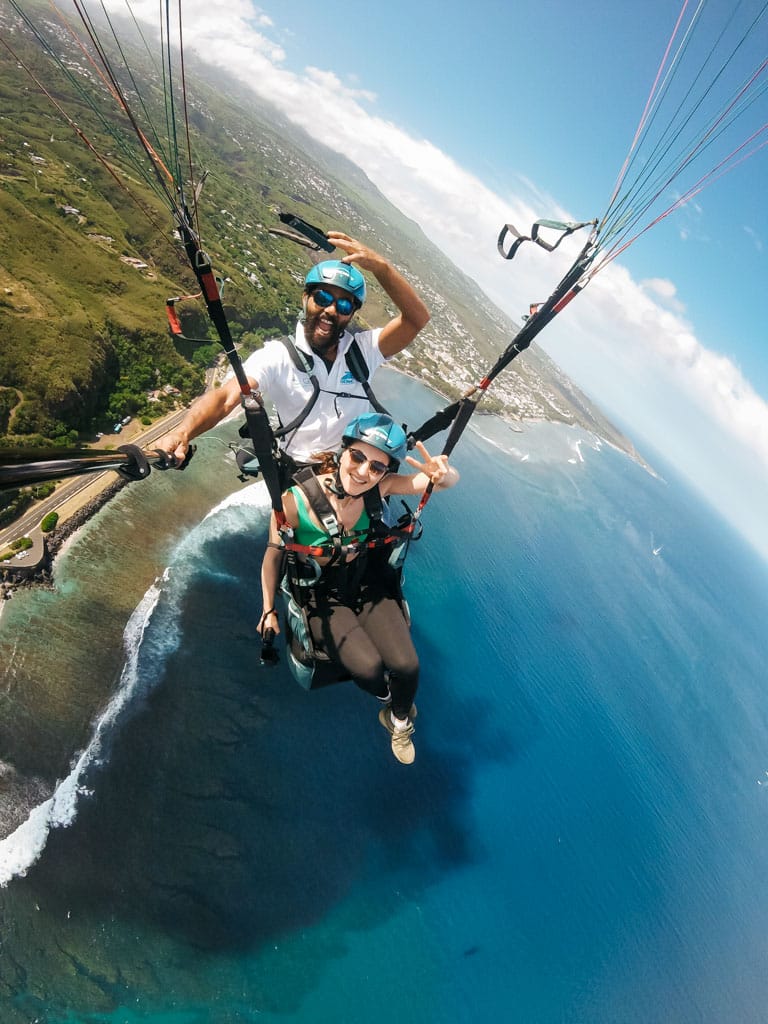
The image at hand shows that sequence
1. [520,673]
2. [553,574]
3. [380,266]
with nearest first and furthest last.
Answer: [380,266] < [520,673] < [553,574]

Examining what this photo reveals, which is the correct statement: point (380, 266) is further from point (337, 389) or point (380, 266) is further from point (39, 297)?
point (39, 297)

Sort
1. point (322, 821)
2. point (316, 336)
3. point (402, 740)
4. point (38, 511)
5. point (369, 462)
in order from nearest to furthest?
point (369, 462), point (316, 336), point (402, 740), point (322, 821), point (38, 511)

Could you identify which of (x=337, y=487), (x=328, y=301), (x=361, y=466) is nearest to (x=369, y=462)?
(x=361, y=466)

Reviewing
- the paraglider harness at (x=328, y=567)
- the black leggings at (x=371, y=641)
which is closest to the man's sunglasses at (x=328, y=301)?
the paraglider harness at (x=328, y=567)

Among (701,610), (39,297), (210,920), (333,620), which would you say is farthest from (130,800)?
(701,610)

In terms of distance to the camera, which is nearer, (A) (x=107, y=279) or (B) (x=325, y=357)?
(B) (x=325, y=357)

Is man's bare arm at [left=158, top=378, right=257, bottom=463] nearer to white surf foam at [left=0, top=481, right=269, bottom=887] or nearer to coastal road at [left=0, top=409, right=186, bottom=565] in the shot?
coastal road at [left=0, top=409, right=186, bottom=565]

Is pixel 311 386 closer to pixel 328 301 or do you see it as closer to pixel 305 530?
pixel 328 301
